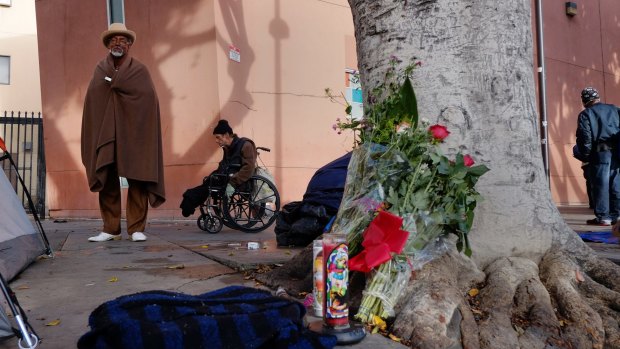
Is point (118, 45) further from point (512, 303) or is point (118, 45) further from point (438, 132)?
point (512, 303)

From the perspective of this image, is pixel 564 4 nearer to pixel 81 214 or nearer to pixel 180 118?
pixel 180 118

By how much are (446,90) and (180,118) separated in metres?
6.22

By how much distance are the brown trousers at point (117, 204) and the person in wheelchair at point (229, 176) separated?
3.27 ft

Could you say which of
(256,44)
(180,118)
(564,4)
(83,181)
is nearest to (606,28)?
(564,4)

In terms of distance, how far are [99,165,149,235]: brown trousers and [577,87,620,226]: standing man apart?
5289mm

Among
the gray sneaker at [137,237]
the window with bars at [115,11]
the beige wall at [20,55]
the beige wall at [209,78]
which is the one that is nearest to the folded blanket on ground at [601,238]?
→ the gray sneaker at [137,237]

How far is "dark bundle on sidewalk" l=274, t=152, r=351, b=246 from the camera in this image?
4.73 m

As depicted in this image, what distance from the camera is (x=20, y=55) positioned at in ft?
56.5

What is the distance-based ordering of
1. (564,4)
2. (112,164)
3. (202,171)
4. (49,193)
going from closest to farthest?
1. (112,164)
2. (202,171)
3. (49,193)
4. (564,4)

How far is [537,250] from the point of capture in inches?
116

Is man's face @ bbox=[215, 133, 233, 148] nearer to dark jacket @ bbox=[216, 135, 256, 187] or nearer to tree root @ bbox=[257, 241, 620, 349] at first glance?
dark jacket @ bbox=[216, 135, 256, 187]

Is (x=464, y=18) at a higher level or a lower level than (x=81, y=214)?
higher

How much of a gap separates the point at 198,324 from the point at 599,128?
6.51 m

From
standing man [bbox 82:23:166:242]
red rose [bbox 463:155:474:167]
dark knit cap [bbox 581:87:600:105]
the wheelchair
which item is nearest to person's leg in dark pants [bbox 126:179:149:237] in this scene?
standing man [bbox 82:23:166:242]
